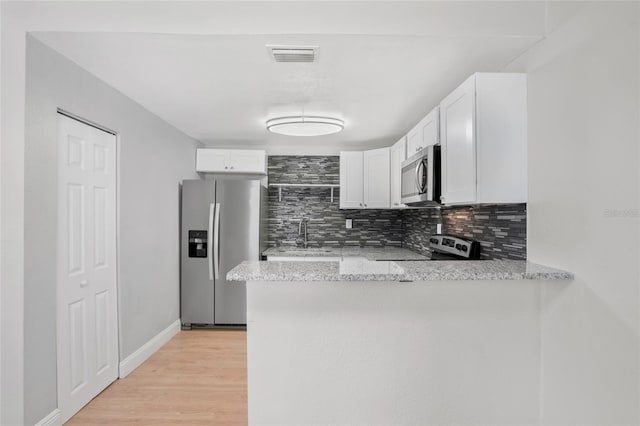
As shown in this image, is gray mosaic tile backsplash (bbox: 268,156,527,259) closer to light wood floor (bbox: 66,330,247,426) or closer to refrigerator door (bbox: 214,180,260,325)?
refrigerator door (bbox: 214,180,260,325)

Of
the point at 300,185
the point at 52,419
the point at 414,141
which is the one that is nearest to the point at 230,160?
the point at 300,185

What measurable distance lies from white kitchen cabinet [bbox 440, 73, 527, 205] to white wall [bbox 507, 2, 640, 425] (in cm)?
6

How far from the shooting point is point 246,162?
4.65m

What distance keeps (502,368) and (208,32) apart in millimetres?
2264

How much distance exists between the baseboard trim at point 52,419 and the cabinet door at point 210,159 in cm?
298

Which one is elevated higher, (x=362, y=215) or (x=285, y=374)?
(x=362, y=215)

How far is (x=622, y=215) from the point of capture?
→ 1372 mm

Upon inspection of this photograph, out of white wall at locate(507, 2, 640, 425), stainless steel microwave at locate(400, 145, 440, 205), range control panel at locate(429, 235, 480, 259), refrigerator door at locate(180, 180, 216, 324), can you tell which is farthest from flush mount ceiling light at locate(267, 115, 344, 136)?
white wall at locate(507, 2, 640, 425)

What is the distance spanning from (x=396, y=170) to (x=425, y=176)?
4.54ft

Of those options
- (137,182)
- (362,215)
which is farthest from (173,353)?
(362,215)

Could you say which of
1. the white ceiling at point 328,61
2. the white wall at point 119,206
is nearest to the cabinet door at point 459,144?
the white ceiling at point 328,61

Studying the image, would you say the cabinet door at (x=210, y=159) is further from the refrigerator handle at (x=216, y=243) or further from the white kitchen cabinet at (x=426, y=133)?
the white kitchen cabinet at (x=426, y=133)

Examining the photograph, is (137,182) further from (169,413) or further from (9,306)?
(169,413)

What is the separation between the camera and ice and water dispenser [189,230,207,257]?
13.6 ft
